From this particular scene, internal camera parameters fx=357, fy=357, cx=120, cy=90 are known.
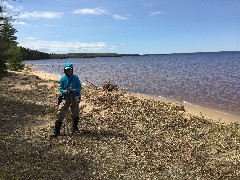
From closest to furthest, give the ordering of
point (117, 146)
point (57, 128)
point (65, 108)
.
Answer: point (117, 146), point (57, 128), point (65, 108)

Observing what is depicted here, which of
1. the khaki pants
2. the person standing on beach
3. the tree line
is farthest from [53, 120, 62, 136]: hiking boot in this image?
the tree line

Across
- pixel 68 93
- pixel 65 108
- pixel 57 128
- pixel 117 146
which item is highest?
pixel 68 93

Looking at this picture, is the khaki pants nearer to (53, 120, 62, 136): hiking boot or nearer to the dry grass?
(53, 120, 62, 136): hiking boot

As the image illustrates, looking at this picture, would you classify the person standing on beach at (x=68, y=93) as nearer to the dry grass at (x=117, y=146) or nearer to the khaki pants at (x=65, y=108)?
the khaki pants at (x=65, y=108)

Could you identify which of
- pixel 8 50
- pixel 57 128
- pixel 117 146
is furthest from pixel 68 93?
pixel 8 50

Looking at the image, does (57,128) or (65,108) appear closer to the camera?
(57,128)

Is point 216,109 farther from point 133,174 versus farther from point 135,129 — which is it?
point 133,174

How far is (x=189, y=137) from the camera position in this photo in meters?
12.0

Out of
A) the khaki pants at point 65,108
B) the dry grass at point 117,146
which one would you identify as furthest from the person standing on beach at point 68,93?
the dry grass at point 117,146

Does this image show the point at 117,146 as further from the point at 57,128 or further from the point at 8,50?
the point at 8,50

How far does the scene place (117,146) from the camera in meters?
10.8

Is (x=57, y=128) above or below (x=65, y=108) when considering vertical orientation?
below

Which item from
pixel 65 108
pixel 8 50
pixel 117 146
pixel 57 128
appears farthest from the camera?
pixel 8 50

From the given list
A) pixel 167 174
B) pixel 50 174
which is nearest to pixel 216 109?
pixel 167 174
